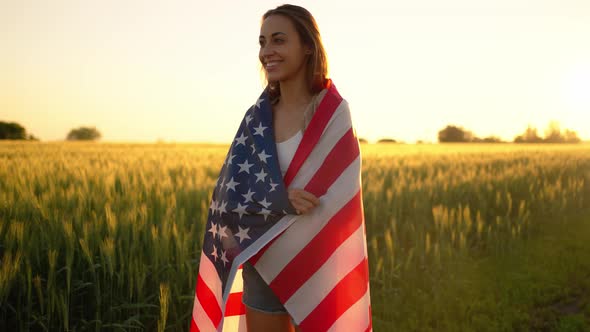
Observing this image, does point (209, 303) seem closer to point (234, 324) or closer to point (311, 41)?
point (234, 324)

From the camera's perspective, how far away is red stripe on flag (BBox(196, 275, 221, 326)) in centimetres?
294

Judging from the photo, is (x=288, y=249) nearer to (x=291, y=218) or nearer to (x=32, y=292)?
(x=291, y=218)

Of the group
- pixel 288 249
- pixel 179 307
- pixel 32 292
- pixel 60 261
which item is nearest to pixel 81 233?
pixel 60 261

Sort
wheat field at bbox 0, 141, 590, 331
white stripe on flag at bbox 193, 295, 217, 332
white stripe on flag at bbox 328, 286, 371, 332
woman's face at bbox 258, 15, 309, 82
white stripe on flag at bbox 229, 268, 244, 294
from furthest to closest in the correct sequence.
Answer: wheat field at bbox 0, 141, 590, 331, white stripe on flag at bbox 193, 295, 217, 332, white stripe on flag at bbox 229, 268, 244, 294, white stripe on flag at bbox 328, 286, 371, 332, woman's face at bbox 258, 15, 309, 82

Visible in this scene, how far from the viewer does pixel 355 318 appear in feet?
8.63

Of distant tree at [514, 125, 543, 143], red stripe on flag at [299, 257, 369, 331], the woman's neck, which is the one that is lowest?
distant tree at [514, 125, 543, 143]

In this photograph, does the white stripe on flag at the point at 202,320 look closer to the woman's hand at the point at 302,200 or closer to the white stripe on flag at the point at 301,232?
the white stripe on flag at the point at 301,232

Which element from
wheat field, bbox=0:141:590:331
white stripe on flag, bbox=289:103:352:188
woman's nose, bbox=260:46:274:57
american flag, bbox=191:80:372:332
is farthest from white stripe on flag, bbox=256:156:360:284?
wheat field, bbox=0:141:590:331

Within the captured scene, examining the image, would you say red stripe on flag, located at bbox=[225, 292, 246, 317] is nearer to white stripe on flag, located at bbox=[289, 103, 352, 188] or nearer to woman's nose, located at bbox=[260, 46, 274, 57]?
white stripe on flag, located at bbox=[289, 103, 352, 188]

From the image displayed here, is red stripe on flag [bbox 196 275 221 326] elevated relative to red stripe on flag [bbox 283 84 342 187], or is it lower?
lower

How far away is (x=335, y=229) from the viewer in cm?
250

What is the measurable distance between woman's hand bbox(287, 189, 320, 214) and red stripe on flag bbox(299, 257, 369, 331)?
17.9 inches

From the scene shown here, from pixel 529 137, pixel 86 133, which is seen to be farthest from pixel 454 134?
pixel 86 133

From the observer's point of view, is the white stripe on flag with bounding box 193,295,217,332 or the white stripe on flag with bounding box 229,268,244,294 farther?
the white stripe on flag with bounding box 193,295,217,332
